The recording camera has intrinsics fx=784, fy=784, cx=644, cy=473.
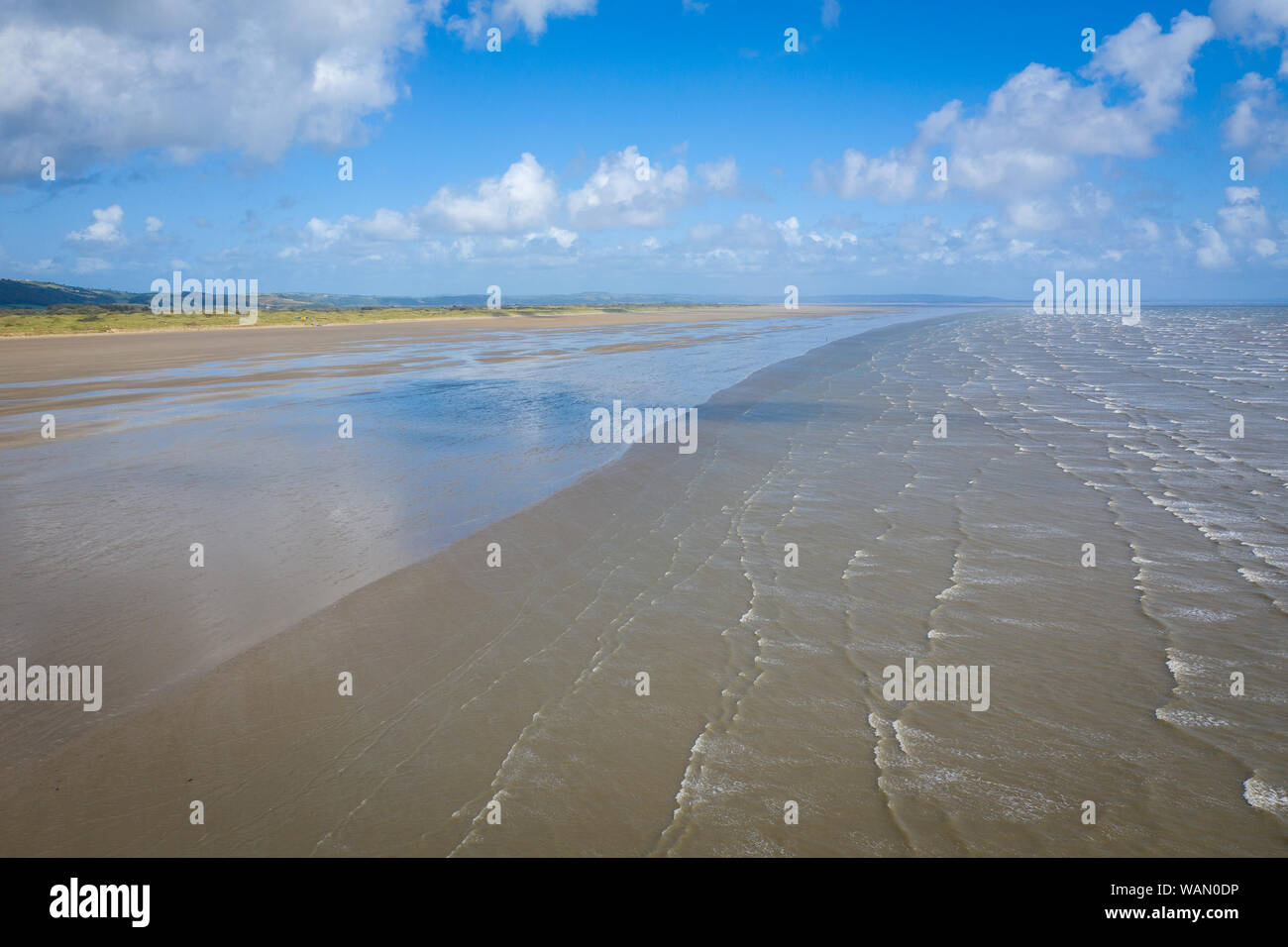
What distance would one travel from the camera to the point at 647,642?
24.2ft

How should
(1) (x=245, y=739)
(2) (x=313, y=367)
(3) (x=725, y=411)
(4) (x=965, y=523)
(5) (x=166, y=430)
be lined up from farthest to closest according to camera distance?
(2) (x=313, y=367)
(3) (x=725, y=411)
(5) (x=166, y=430)
(4) (x=965, y=523)
(1) (x=245, y=739)

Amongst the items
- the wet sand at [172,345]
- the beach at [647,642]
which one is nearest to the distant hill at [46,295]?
the wet sand at [172,345]

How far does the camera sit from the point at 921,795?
5.06 metres

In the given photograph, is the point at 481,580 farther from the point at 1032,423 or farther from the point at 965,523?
the point at 1032,423

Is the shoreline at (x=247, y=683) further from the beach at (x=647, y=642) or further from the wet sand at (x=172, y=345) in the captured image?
the wet sand at (x=172, y=345)

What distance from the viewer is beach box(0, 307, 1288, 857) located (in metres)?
4.89

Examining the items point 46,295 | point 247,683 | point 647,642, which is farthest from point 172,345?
point 46,295

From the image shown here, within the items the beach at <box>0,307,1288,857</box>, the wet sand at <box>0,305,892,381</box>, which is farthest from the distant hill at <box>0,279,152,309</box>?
the beach at <box>0,307,1288,857</box>

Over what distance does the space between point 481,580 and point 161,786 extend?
4.13 metres

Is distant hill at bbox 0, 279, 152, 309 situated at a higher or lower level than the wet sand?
higher

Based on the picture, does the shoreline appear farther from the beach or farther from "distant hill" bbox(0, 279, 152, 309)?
"distant hill" bbox(0, 279, 152, 309)

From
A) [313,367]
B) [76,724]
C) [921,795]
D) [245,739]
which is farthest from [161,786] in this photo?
[313,367]

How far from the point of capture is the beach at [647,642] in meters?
4.89

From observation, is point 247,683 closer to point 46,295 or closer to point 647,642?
point 647,642
